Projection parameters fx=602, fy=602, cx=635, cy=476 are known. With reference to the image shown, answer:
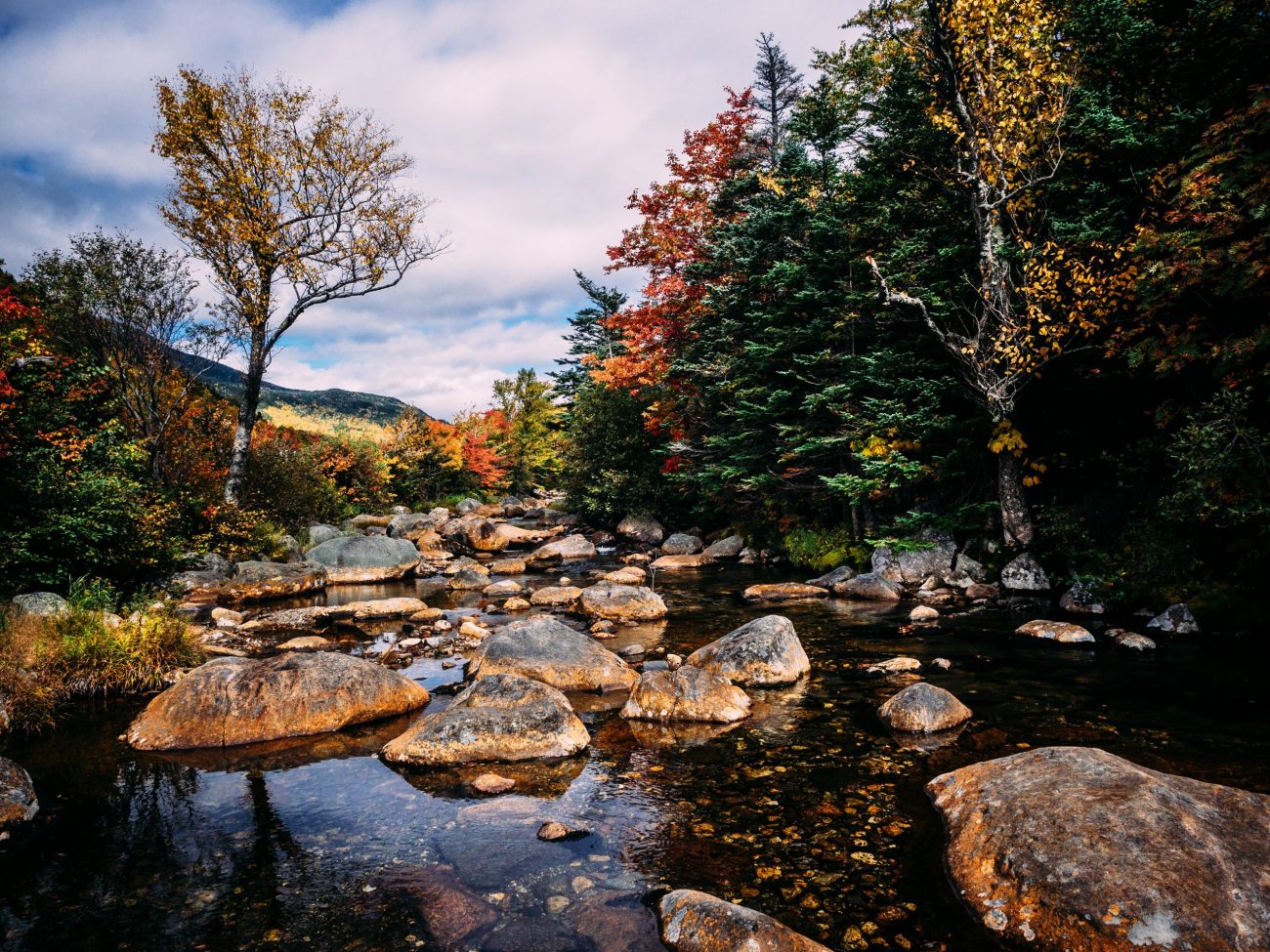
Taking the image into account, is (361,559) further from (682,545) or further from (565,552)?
(682,545)

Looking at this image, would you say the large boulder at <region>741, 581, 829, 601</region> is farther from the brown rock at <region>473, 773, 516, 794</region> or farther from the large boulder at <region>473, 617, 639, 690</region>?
the brown rock at <region>473, 773, 516, 794</region>

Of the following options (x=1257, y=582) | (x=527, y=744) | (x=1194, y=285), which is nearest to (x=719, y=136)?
(x=1194, y=285)

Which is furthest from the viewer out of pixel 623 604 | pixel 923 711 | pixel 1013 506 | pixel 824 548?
pixel 824 548

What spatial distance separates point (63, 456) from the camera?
32.9 feet

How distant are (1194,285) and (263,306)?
23473 millimetres

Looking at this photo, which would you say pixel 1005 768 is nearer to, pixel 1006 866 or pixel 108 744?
pixel 1006 866

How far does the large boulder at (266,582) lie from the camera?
15164 mm

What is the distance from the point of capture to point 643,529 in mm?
27594

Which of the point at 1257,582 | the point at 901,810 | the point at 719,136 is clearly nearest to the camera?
the point at 901,810

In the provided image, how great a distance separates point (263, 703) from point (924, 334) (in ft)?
51.8

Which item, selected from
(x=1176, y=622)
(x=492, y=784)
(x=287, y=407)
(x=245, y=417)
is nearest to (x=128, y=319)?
(x=245, y=417)

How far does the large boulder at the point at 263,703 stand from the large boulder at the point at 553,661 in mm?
1448

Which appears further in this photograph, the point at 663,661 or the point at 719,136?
the point at 719,136

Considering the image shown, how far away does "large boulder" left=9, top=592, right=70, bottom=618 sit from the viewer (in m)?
8.58
